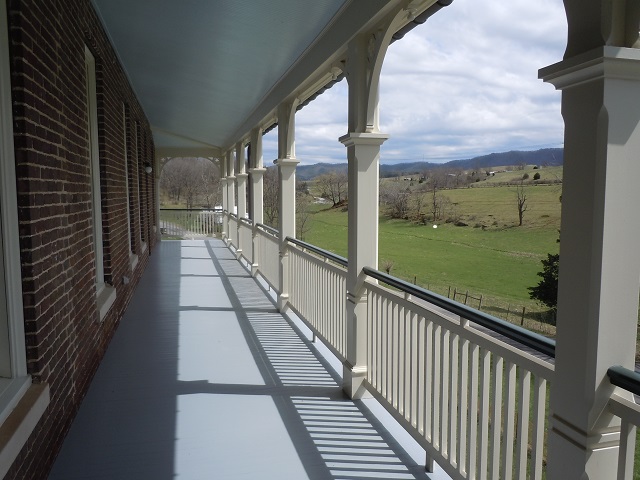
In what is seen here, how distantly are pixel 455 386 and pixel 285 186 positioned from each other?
4.36 metres

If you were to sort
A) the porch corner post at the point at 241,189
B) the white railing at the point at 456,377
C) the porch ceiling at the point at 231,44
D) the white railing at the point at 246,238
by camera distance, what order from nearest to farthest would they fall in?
the white railing at the point at 456,377 → the porch ceiling at the point at 231,44 → the white railing at the point at 246,238 → the porch corner post at the point at 241,189

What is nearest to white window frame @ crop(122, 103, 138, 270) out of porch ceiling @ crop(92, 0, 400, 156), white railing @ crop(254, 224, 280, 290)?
porch ceiling @ crop(92, 0, 400, 156)

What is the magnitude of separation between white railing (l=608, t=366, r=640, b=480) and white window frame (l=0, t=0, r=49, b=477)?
2.15 m

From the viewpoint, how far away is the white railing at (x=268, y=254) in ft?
24.4

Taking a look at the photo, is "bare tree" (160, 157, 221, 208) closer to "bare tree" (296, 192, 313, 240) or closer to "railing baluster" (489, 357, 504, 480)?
"bare tree" (296, 192, 313, 240)

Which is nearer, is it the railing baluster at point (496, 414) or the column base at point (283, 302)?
the railing baluster at point (496, 414)

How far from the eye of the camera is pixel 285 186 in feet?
22.2

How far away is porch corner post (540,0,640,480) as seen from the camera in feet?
5.06

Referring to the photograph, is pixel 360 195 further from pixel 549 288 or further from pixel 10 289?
pixel 10 289

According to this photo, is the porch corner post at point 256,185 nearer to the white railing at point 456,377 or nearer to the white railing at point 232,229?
the white railing at point 232,229

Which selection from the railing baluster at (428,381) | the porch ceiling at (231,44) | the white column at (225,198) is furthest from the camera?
the white column at (225,198)

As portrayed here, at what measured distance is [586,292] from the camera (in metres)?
1.62

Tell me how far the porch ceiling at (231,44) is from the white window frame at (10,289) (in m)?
1.83

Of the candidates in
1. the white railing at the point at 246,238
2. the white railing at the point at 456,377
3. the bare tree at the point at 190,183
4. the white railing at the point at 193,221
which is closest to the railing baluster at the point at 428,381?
the white railing at the point at 456,377
